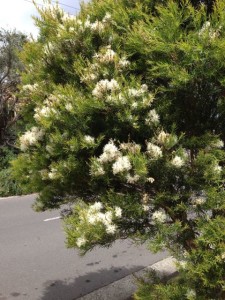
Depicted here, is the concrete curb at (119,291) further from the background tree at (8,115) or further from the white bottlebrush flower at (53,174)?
the background tree at (8,115)

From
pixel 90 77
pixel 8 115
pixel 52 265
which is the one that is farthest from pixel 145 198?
pixel 8 115

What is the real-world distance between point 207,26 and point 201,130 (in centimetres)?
73

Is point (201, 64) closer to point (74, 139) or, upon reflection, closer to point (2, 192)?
point (74, 139)

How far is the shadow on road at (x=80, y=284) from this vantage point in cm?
491

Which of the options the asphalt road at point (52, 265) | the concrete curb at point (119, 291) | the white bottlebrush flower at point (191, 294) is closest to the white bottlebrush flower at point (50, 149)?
the white bottlebrush flower at point (191, 294)

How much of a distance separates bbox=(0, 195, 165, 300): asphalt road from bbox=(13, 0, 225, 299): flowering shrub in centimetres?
263

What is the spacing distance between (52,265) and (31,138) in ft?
Result: 13.2

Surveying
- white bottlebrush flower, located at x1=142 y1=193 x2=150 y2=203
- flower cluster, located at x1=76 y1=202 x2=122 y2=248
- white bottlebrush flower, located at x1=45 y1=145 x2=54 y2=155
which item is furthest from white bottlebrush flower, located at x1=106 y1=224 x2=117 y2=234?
white bottlebrush flower, located at x1=45 y1=145 x2=54 y2=155

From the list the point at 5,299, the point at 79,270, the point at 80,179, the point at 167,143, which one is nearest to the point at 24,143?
the point at 80,179

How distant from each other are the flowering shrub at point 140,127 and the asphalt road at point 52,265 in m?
2.63

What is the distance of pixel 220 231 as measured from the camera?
2180 millimetres

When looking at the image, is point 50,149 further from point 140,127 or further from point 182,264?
point 182,264

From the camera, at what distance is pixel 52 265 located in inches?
238

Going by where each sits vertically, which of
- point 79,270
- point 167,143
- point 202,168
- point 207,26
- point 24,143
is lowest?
point 79,270
